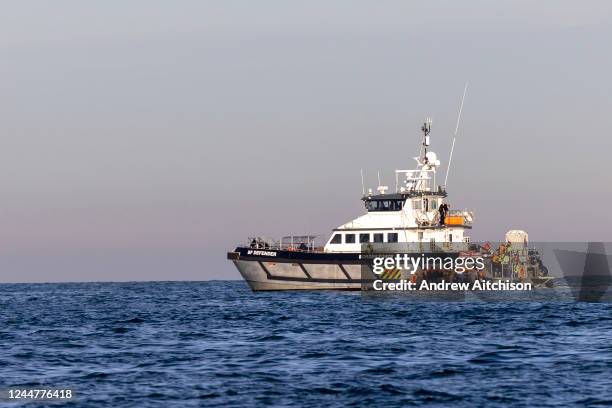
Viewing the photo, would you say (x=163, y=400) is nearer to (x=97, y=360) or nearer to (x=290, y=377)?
(x=290, y=377)

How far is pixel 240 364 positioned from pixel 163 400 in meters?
6.38

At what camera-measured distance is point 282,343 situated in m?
35.8

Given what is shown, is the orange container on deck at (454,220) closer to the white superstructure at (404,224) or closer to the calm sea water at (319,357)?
the white superstructure at (404,224)

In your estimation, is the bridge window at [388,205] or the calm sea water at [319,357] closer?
the calm sea water at [319,357]

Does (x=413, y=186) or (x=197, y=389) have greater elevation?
(x=413, y=186)

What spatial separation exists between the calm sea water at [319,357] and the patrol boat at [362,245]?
15.8 m

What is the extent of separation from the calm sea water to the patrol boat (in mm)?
15801

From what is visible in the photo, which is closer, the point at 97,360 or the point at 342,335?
the point at 97,360

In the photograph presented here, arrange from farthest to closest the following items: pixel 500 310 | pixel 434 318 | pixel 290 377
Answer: pixel 500 310 → pixel 434 318 → pixel 290 377

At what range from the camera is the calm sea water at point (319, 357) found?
24.7 m

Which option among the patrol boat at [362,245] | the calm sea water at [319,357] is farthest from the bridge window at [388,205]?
the calm sea water at [319,357]

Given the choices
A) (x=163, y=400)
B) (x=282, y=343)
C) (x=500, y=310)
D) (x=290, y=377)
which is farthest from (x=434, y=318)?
(x=163, y=400)

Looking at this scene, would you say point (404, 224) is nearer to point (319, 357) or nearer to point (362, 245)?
point (362, 245)

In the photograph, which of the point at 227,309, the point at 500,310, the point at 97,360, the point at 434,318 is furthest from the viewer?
the point at 227,309
